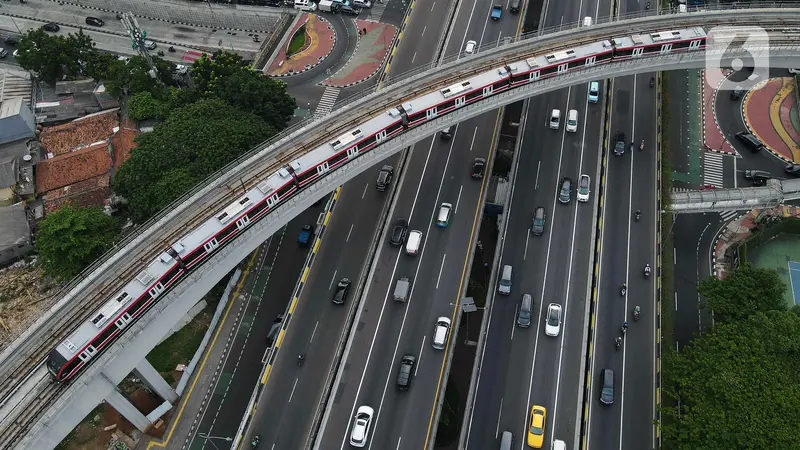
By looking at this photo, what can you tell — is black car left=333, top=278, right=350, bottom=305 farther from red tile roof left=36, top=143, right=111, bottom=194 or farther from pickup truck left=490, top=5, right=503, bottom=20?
pickup truck left=490, top=5, right=503, bottom=20

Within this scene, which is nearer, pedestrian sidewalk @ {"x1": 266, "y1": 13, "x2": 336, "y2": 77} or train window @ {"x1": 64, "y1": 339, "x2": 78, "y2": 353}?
train window @ {"x1": 64, "y1": 339, "x2": 78, "y2": 353}

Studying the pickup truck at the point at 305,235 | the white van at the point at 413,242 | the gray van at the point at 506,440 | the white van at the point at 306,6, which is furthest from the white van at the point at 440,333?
the white van at the point at 306,6

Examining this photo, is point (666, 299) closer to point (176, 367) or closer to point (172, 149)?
point (176, 367)

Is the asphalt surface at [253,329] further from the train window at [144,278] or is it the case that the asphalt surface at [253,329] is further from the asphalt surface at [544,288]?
the asphalt surface at [544,288]

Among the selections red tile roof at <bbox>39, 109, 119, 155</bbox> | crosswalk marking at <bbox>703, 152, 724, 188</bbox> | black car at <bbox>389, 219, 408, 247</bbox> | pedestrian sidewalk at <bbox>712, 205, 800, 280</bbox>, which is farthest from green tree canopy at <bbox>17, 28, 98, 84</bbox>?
pedestrian sidewalk at <bbox>712, 205, 800, 280</bbox>

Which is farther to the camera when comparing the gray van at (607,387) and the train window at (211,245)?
the gray van at (607,387)

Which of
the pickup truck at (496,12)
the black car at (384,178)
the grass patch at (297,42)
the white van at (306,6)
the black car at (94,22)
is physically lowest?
the black car at (384,178)

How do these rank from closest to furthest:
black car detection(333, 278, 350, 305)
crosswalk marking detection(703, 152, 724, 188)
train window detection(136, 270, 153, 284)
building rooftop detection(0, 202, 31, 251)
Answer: train window detection(136, 270, 153, 284) → black car detection(333, 278, 350, 305) → building rooftop detection(0, 202, 31, 251) → crosswalk marking detection(703, 152, 724, 188)
